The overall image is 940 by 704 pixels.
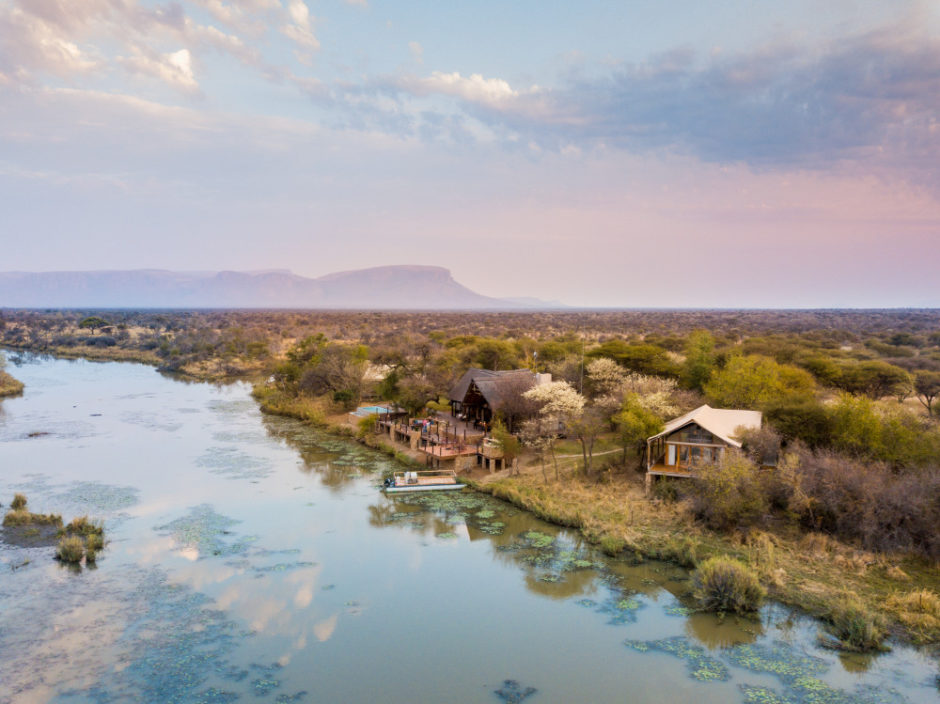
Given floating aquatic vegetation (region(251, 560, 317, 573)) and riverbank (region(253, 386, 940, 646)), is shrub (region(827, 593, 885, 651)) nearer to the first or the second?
riverbank (region(253, 386, 940, 646))

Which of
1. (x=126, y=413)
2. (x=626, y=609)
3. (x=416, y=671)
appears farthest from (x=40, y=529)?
(x=126, y=413)

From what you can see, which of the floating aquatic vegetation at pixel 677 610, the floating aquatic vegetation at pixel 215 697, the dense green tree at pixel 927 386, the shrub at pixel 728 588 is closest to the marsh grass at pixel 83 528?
the floating aquatic vegetation at pixel 215 697

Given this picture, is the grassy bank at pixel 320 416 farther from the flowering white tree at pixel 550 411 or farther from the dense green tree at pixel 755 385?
the dense green tree at pixel 755 385

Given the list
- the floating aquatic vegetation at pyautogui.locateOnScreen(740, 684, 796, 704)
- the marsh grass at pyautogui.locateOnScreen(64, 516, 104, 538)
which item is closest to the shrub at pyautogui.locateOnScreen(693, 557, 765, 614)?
the floating aquatic vegetation at pyautogui.locateOnScreen(740, 684, 796, 704)

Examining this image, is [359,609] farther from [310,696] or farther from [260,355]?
[260,355]

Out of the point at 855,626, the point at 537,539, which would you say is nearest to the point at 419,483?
the point at 537,539

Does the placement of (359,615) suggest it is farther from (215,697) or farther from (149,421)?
(149,421)

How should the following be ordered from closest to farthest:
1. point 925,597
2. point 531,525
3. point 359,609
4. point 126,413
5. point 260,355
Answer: point 925,597 → point 359,609 → point 531,525 → point 126,413 → point 260,355
